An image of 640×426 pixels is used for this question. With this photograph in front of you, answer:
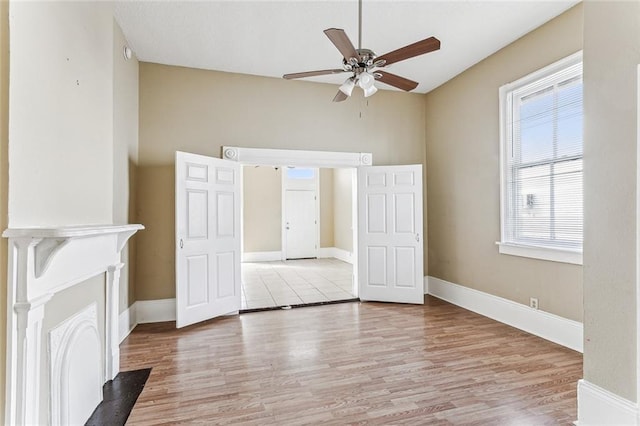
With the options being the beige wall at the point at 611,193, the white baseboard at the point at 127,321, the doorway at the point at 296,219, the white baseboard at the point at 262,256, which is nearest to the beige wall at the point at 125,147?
the white baseboard at the point at 127,321

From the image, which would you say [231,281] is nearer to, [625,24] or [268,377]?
[268,377]

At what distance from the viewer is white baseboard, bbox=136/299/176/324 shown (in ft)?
12.8

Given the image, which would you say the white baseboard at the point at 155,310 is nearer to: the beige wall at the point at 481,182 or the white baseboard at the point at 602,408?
the beige wall at the point at 481,182

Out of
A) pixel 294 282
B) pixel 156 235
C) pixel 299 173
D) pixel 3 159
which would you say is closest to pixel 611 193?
pixel 3 159

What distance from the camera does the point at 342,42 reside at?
2178 mm

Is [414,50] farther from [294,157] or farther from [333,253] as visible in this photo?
[333,253]

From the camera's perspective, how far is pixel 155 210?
400 centimetres

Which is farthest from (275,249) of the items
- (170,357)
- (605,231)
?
(605,231)

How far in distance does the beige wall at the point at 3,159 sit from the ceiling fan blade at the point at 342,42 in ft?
4.95

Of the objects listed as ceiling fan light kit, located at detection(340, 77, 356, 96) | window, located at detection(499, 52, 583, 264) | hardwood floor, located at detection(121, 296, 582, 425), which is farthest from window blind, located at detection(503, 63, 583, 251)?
ceiling fan light kit, located at detection(340, 77, 356, 96)

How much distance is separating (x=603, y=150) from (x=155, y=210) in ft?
14.0

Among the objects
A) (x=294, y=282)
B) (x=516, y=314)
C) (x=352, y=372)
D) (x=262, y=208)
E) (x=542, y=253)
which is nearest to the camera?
(x=352, y=372)

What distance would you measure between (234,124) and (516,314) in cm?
415

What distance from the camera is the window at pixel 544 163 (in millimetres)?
3047
